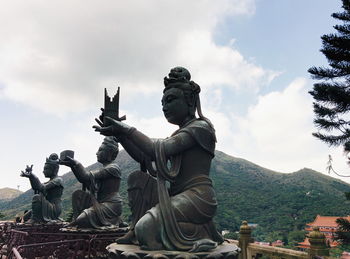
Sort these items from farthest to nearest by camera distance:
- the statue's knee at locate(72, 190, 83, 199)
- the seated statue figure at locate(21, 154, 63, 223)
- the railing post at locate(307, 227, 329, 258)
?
1. the seated statue figure at locate(21, 154, 63, 223)
2. the statue's knee at locate(72, 190, 83, 199)
3. the railing post at locate(307, 227, 329, 258)

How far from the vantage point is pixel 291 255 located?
6.94m

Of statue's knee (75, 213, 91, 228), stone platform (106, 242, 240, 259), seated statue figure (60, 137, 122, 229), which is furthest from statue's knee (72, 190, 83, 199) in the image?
stone platform (106, 242, 240, 259)

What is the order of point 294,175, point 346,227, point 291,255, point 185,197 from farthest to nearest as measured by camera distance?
point 294,175, point 346,227, point 291,255, point 185,197

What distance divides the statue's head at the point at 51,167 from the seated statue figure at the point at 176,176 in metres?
7.37

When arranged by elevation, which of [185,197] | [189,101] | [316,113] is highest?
[316,113]

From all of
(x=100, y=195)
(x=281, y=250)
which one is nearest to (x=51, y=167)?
(x=100, y=195)

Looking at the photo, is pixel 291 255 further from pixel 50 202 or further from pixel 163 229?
pixel 50 202

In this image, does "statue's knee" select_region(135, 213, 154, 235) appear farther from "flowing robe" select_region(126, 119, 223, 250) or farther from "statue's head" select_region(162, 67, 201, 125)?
"statue's head" select_region(162, 67, 201, 125)

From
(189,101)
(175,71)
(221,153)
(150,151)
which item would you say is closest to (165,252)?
(150,151)

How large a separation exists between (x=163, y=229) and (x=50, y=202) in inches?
328

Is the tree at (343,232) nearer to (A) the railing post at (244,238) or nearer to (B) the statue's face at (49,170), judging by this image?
(A) the railing post at (244,238)

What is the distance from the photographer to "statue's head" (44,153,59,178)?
9.97 meters

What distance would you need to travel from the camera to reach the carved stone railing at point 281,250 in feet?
21.6

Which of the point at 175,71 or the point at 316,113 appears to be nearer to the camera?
the point at 175,71
